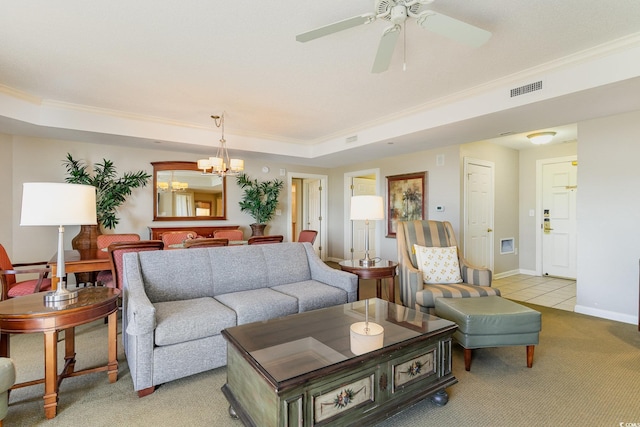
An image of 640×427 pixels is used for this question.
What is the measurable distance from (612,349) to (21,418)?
4455 millimetres

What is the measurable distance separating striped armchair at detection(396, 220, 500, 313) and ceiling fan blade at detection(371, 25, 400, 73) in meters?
1.90

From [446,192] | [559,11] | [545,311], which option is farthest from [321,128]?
[545,311]

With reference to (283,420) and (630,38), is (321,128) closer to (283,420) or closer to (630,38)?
(630,38)

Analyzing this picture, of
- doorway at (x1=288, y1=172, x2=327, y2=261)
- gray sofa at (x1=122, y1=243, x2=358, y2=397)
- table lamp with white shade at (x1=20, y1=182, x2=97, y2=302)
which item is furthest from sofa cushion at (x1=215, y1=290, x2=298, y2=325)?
doorway at (x1=288, y1=172, x2=327, y2=261)

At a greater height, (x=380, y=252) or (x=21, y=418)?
(x=380, y=252)

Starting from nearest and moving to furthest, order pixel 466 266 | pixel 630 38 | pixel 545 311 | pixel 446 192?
pixel 630 38 → pixel 466 266 → pixel 545 311 → pixel 446 192

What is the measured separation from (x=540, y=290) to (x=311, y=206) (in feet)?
16.8

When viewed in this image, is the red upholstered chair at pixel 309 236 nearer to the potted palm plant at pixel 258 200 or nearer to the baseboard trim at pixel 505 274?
the potted palm plant at pixel 258 200

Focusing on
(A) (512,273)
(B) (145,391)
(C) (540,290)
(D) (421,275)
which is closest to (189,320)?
(B) (145,391)

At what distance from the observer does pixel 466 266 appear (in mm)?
3312

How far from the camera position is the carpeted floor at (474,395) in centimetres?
181

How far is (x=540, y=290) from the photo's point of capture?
189 inches

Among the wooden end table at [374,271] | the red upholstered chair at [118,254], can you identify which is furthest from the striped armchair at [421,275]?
the red upholstered chair at [118,254]

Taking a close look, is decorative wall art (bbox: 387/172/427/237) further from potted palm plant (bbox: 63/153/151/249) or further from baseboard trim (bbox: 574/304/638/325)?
potted palm plant (bbox: 63/153/151/249)
